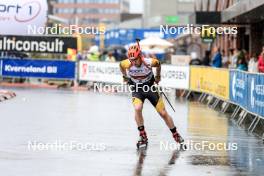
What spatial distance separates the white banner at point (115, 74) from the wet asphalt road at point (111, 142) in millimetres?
8500

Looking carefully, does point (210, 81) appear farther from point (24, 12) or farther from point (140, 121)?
point (140, 121)

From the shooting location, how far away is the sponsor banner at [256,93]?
1692 centimetres

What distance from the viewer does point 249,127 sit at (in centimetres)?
1798

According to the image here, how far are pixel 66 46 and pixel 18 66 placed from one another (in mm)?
2690

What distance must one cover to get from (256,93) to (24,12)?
66.3 ft

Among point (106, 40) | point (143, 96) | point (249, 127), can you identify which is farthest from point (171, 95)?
point (106, 40)

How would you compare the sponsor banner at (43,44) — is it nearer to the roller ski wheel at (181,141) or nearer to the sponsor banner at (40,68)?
the sponsor banner at (40,68)

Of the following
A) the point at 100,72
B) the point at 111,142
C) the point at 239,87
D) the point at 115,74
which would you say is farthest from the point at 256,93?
the point at 100,72

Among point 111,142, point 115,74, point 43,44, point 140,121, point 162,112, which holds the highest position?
point 43,44

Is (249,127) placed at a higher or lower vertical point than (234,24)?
lower

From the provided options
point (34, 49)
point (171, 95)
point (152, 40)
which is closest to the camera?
point (171, 95)

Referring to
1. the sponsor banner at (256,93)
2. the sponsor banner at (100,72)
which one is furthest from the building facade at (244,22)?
the sponsor banner at (256,93)

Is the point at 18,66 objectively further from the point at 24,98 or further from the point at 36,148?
the point at 36,148

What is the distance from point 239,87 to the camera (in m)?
20.8
